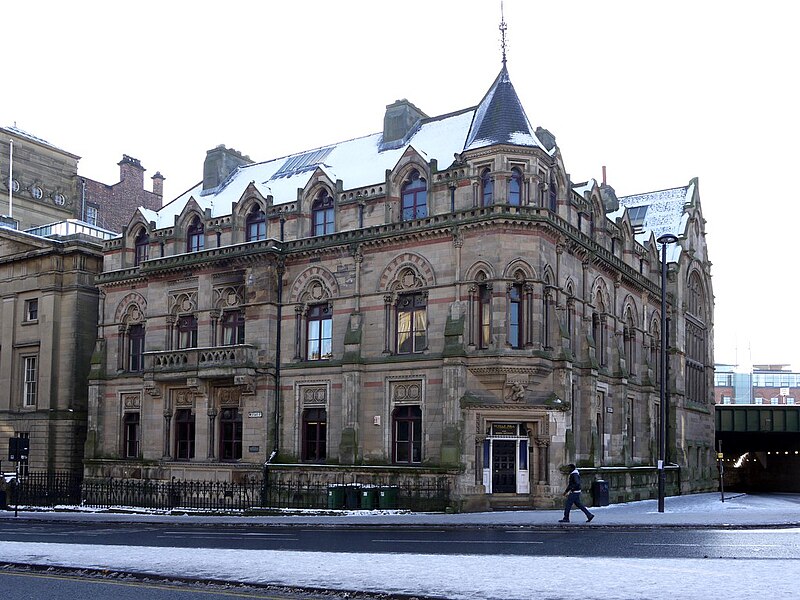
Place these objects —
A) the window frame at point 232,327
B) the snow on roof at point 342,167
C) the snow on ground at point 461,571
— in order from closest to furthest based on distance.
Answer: the snow on ground at point 461,571
the snow on roof at point 342,167
the window frame at point 232,327

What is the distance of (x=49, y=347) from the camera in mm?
46500

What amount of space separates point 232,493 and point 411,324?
9574 mm

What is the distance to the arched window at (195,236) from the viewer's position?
4462 cm

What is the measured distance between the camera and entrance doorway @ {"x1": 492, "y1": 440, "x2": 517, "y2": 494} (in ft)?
115

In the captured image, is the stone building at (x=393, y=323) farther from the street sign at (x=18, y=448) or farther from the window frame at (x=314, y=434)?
the street sign at (x=18, y=448)

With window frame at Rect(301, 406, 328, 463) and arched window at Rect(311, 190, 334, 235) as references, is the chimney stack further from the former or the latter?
window frame at Rect(301, 406, 328, 463)

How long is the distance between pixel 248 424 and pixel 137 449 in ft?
24.0

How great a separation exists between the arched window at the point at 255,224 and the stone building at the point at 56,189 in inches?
938

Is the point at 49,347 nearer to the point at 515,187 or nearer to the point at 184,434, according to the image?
the point at 184,434

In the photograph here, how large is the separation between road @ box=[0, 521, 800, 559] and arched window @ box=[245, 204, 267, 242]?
630 inches

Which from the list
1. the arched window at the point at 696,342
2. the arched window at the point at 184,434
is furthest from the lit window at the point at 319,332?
the arched window at the point at 696,342

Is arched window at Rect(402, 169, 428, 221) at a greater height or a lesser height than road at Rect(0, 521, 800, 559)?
greater

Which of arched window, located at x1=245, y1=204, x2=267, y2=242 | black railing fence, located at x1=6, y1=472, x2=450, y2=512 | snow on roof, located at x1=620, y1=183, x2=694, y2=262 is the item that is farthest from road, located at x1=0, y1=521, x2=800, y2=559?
snow on roof, located at x1=620, y1=183, x2=694, y2=262

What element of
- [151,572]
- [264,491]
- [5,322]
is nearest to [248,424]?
[264,491]
